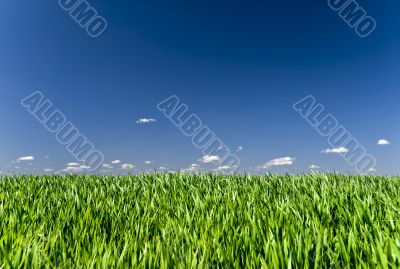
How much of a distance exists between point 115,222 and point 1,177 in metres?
5.45

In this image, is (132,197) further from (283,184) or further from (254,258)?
(254,258)

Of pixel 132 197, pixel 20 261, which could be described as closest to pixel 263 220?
pixel 20 261

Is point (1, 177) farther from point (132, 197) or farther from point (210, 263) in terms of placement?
point (210, 263)

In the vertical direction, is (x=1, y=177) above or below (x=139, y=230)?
above

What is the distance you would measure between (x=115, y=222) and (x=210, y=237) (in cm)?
109

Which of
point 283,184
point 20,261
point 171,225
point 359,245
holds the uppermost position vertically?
point 283,184

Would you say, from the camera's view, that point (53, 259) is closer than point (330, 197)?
Yes

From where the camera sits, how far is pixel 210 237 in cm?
267

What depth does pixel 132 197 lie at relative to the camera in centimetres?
488

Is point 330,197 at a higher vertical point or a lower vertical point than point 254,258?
higher

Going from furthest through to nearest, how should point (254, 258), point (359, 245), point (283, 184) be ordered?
point (283, 184)
point (359, 245)
point (254, 258)

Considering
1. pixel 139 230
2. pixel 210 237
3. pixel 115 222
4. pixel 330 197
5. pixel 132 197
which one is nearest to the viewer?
pixel 210 237

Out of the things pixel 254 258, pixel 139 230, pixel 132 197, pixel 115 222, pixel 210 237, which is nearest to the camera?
pixel 254 258

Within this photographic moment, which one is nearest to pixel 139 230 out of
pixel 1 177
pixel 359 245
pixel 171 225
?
pixel 171 225
